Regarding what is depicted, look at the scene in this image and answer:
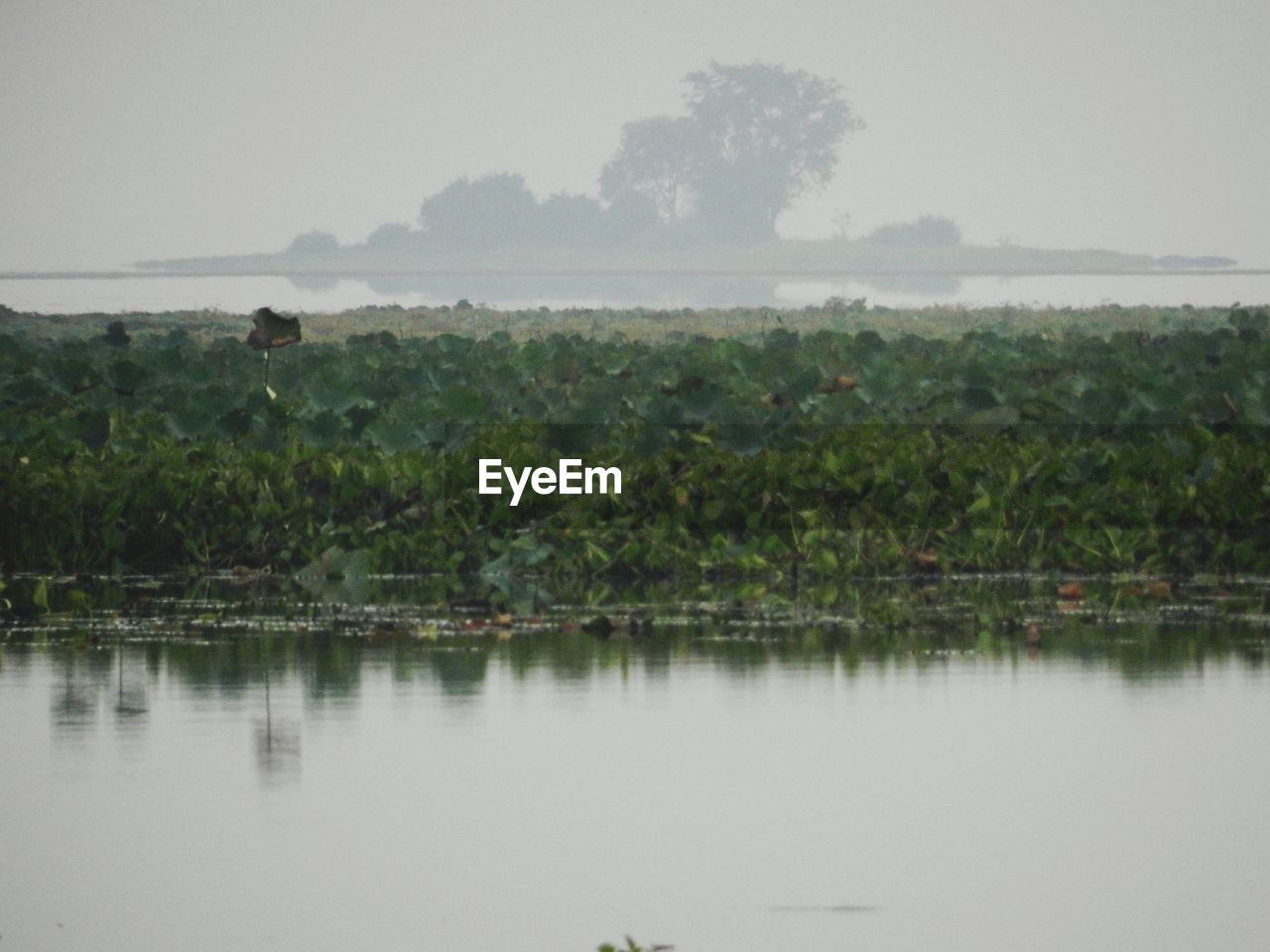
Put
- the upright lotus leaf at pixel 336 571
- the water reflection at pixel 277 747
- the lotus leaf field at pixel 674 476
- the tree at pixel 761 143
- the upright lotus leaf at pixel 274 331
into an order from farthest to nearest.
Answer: the tree at pixel 761 143, the upright lotus leaf at pixel 274 331, the lotus leaf field at pixel 674 476, the upright lotus leaf at pixel 336 571, the water reflection at pixel 277 747

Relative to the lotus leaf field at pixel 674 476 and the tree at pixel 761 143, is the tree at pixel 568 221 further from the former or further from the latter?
the lotus leaf field at pixel 674 476

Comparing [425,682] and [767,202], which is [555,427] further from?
[767,202]

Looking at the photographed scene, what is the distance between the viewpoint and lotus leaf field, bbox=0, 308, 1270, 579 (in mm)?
11070

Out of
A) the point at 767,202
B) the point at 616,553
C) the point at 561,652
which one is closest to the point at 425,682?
the point at 561,652

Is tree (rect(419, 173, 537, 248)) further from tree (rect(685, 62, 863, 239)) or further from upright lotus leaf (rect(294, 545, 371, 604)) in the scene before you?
upright lotus leaf (rect(294, 545, 371, 604))

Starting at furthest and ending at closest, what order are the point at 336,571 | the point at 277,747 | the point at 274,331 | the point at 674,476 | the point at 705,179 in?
the point at 705,179, the point at 274,331, the point at 674,476, the point at 336,571, the point at 277,747

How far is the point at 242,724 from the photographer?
23.7ft

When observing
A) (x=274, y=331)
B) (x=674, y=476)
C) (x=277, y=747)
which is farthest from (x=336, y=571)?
(x=277, y=747)

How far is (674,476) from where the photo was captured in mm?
11711

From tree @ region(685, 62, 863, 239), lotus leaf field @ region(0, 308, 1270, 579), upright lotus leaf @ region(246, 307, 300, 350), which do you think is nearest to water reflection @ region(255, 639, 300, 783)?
lotus leaf field @ region(0, 308, 1270, 579)

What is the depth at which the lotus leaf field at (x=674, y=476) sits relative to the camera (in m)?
11.1

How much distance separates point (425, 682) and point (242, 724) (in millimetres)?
892

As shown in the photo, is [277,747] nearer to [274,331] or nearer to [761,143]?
[274,331]

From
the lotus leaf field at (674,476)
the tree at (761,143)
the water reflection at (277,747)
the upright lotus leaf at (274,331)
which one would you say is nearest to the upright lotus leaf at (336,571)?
the lotus leaf field at (674,476)
